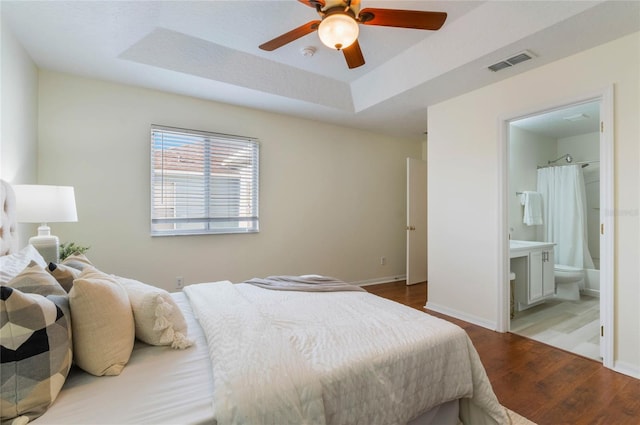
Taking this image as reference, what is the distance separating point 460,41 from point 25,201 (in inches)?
135

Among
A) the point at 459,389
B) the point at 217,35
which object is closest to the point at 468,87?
the point at 217,35

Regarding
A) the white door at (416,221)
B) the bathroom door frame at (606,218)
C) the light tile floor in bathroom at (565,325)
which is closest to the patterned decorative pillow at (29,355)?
the bathroom door frame at (606,218)

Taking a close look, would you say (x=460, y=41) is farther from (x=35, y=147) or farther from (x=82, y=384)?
(x=35, y=147)

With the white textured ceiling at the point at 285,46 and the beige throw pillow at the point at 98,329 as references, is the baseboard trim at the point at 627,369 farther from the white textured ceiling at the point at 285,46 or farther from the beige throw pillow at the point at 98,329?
the beige throw pillow at the point at 98,329

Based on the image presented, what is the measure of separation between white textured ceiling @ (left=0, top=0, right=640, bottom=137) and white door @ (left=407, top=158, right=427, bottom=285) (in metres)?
1.30

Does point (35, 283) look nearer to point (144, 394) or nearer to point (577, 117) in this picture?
Answer: point (144, 394)

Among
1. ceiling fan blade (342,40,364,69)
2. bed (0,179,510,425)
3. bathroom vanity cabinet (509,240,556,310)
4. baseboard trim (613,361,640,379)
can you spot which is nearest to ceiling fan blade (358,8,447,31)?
ceiling fan blade (342,40,364,69)

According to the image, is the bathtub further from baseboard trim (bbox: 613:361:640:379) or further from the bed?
the bed

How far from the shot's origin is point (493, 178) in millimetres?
2912

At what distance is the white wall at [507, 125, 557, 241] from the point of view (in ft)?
13.3

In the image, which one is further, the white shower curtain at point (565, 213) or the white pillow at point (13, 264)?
the white shower curtain at point (565, 213)

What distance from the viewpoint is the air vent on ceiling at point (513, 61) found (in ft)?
7.64

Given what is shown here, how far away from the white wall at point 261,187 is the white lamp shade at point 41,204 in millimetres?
878

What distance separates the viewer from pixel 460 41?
2.46 metres
